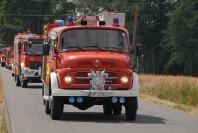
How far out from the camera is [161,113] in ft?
70.8

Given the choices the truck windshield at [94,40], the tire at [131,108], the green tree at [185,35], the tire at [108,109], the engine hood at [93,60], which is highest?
the truck windshield at [94,40]

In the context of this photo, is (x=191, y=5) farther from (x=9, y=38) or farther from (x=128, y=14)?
(x=9, y=38)

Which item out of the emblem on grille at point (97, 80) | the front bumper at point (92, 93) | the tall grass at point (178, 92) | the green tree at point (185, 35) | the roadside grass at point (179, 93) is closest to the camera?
the front bumper at point (92, 93)

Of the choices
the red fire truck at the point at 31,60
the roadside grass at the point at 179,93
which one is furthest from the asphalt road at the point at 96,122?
the red fire truck at the point at 31,60

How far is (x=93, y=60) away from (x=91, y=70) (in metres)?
0.26

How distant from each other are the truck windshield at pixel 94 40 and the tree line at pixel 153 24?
86.9 m

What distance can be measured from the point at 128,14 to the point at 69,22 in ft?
322

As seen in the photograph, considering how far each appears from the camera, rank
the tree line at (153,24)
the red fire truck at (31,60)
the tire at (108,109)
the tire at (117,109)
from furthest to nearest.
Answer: the tree line at (153,24) < the red fire truck at (31,60) < the tire at (108,109) < the tire at (117,109)

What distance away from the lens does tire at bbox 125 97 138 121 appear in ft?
59.1

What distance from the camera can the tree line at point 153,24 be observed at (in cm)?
10738

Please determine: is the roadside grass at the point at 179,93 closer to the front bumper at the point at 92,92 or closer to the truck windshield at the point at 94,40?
the truck windshield at the point at 94,40

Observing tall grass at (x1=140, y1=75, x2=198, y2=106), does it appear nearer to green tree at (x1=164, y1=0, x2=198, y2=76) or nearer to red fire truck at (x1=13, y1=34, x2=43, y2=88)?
red fire truck at (x1=13, y1=34, x2=43, y2=88)

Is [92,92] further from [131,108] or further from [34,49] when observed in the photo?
[34,49]

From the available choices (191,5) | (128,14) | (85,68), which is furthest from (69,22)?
(128,14)
